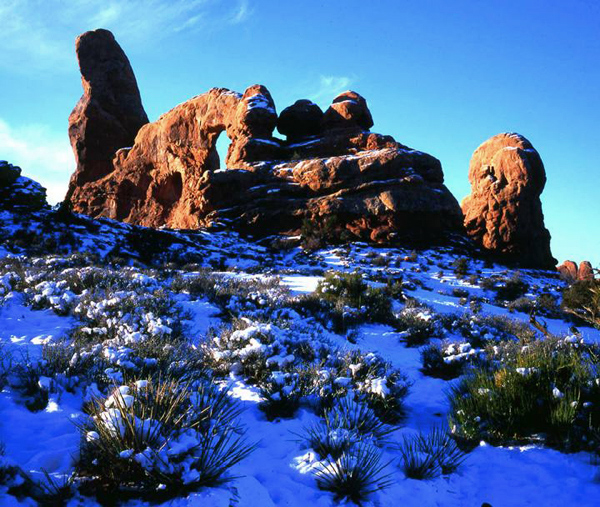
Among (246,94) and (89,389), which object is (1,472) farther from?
(246,94)

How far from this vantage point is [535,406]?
11.5 feet

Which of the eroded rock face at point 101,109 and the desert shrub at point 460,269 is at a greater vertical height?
the eroded rock face at point 101,109

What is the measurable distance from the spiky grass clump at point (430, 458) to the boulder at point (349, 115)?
97.9ft

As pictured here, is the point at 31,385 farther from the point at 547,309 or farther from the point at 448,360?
the point at 547,309

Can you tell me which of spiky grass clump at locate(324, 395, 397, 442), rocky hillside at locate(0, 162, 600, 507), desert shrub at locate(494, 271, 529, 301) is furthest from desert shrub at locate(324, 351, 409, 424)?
desert shrub at locate(494, 271, 529, 301)

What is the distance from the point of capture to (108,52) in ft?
141

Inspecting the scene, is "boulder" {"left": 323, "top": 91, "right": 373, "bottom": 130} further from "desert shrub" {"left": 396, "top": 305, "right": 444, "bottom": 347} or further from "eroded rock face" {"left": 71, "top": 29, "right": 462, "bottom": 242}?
"desert shrub" {"left": 396, "top": 305, "right": 444, "bottom": 347}

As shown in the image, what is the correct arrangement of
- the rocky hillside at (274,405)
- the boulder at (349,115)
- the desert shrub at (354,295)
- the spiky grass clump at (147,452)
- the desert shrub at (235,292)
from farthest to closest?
the boulder at (349,115)
the desert shrub at (354,295)
the desert shrub at (235,292)
the rocky hillside at (274,405)
the spiky grass clump at (147,452)

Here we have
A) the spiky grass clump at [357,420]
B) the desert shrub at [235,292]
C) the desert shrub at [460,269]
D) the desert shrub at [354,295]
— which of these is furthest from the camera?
the desert shrub at [460,269]

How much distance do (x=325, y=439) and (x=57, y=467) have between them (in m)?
1.93

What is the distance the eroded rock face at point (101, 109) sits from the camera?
4247cm

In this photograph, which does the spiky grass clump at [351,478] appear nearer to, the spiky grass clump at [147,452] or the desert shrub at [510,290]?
the spiky grass clump at [147,452]

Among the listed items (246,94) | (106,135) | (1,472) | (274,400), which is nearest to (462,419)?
(274,400)

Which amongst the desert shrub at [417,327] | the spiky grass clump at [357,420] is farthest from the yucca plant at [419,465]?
the desert shrub at [417,327]
